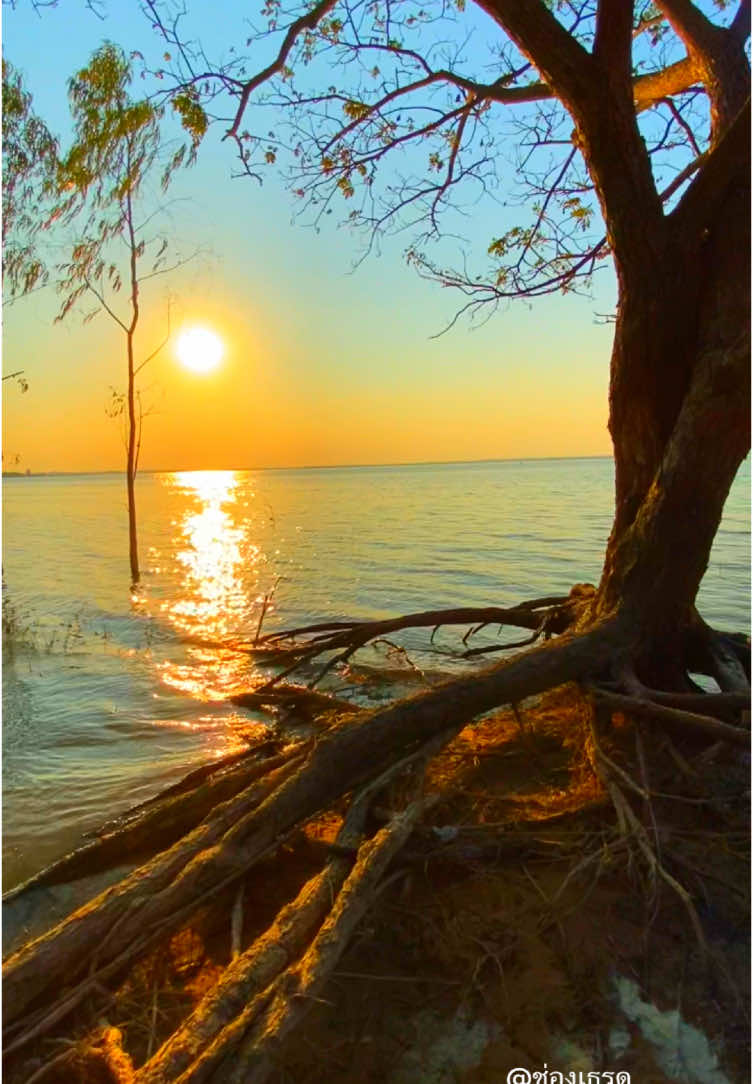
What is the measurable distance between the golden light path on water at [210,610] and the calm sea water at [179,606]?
0.04 m

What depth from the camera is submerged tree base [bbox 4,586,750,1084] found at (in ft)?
7.88

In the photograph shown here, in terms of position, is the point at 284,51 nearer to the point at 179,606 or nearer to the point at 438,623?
the point at 438,623

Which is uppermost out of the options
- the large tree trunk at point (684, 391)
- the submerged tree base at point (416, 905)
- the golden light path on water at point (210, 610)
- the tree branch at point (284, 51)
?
the tree branch at point (284, 51)

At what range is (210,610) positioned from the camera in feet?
41.7

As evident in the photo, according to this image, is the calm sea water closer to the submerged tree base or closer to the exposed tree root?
the exposed tree root

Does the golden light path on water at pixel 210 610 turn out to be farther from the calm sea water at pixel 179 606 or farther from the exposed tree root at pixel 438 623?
the exposed tree root at pixel 438 623

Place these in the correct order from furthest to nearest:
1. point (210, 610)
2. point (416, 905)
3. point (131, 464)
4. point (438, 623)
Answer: point (131, 464) < point (210, 610) < point (438, 623) < point (416, 905)

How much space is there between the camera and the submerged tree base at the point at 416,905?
2.40 meters

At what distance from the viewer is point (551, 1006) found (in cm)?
253

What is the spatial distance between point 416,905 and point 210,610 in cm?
1029

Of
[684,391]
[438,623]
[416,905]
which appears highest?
[684,391]

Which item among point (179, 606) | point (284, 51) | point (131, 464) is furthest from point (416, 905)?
point (131, 464)

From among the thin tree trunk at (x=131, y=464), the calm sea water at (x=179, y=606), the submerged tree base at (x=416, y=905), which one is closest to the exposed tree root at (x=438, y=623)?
the calm sea water at (x=179, y=606)

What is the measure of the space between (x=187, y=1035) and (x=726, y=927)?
2.10m
